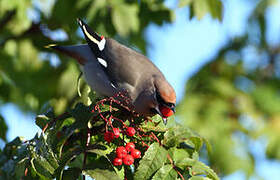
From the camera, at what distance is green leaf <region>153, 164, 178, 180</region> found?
2.32m

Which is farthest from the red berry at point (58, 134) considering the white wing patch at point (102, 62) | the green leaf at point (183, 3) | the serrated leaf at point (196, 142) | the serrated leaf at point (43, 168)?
the green leaf at point (183, 3)

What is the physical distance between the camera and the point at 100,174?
7.44ft

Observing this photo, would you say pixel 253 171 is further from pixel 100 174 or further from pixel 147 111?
pixel 100 174

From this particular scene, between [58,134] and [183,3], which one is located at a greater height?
[183,3]

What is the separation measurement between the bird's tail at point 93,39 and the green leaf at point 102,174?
1.42m

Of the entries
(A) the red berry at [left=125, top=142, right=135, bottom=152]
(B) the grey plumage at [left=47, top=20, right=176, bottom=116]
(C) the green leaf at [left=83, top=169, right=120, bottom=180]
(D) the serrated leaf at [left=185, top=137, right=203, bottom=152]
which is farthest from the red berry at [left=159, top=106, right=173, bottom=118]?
(C) the green leaf at [left=83, top=169, right=120, bottom=180]

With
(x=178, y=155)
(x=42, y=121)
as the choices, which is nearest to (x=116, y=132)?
(x=178, y=155)

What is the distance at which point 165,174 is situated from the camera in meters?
2.34

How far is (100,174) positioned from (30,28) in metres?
3.00

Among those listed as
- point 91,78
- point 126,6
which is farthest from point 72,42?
point 91,78

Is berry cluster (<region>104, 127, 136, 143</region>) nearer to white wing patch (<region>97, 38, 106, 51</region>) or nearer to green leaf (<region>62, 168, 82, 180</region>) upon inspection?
green leaf (<region>62, 168, 82, 180</region>)

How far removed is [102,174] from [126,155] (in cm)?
16

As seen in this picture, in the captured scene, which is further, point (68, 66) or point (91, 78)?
point (68, 66)

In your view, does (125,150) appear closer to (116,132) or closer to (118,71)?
(116,132)
